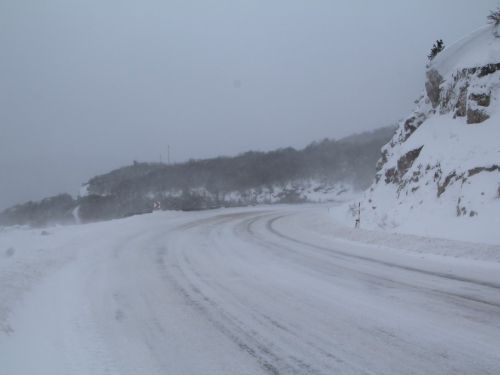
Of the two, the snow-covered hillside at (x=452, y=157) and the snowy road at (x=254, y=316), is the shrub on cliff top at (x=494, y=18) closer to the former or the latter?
the snow-covered hillside at (x=452, y=157)

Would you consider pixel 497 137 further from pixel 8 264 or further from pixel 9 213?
pixel 9 213

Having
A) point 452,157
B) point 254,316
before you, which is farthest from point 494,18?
point 254,316

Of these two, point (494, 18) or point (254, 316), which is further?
point (494, 18)

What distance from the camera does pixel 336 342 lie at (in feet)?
14.4

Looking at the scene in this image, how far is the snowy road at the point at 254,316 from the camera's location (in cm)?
395

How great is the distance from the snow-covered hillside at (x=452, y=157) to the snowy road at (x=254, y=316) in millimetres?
3652

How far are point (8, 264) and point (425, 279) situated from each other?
894 centimetres

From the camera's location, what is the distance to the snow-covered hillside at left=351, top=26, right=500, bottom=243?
12.1m

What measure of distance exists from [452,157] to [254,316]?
1336cm

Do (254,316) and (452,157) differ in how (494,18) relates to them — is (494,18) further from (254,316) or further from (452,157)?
(254,316)

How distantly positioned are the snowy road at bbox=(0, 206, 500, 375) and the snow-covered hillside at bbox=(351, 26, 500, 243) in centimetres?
365

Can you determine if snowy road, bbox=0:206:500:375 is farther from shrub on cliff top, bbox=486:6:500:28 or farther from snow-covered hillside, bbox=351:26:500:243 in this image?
shrub on cliff top, bbox=486:6:500:28

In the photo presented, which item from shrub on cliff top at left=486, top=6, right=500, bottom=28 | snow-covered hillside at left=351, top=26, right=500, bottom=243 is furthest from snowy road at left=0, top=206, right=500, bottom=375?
shrub on cliff top at left=486, top=6, right=500, bottom=28

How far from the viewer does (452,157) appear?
49.8 feet
